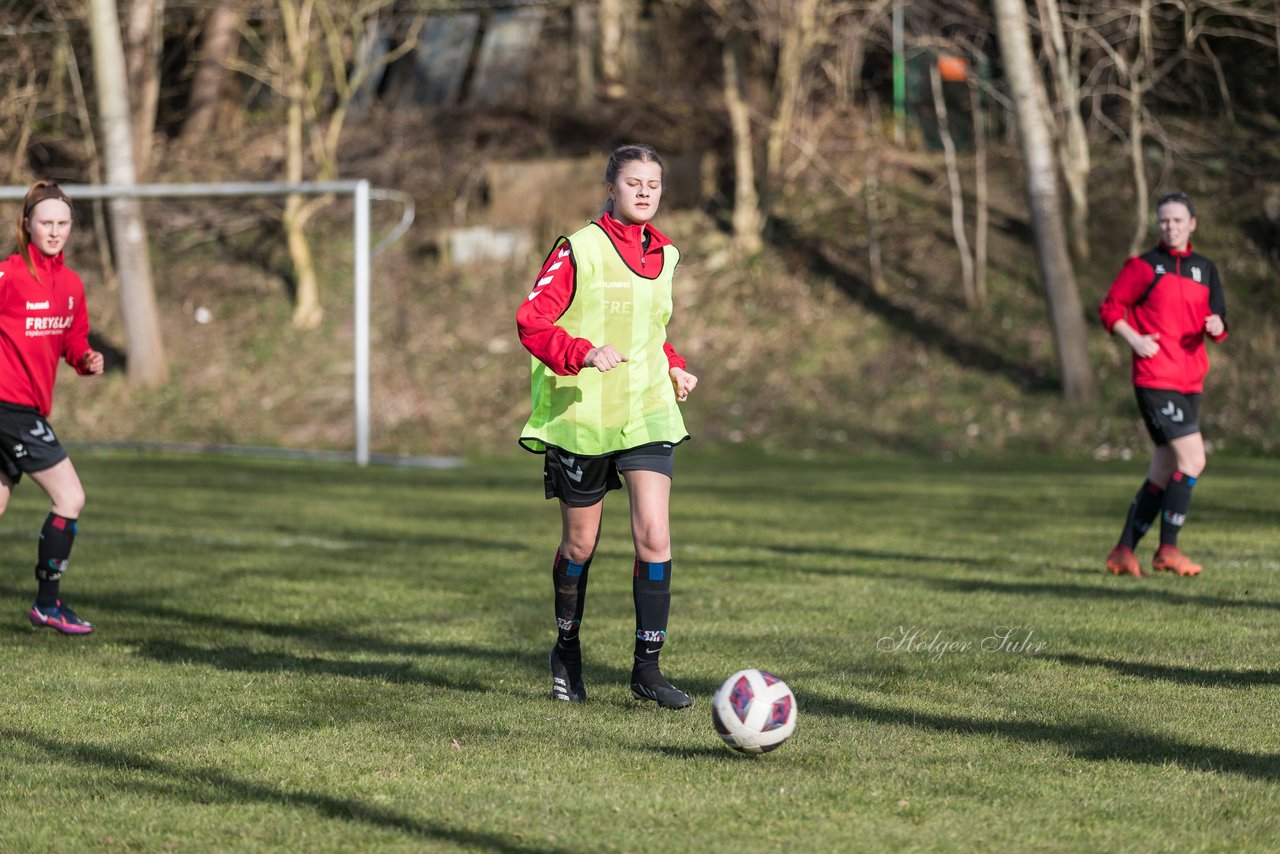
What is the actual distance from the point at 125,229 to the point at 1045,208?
12.8 metres

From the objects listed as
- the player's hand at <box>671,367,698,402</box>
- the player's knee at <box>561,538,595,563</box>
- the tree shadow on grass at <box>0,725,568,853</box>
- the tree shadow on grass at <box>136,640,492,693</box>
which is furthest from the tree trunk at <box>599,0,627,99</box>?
the tree shadow on grass at <box>0,725,568,853</box>

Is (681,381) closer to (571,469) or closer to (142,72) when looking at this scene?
(571,469)

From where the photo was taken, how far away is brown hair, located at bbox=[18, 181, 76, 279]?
274 inches

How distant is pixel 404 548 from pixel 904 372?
42.5 ft

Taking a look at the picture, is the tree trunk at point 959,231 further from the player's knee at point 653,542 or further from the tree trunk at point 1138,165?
the player's knee at point 653,542

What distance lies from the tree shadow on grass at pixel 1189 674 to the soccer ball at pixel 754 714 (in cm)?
197

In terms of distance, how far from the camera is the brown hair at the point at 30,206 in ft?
22.8

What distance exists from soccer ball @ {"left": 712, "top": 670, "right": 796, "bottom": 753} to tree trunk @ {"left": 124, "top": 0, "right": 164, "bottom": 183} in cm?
2376

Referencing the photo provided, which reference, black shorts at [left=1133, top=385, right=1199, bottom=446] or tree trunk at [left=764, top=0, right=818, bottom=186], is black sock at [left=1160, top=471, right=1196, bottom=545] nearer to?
black shorts at [left=1133, top=385, right=1199, bottom=446]

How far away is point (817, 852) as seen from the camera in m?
3.76

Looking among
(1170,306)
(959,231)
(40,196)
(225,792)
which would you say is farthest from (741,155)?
(225,792)

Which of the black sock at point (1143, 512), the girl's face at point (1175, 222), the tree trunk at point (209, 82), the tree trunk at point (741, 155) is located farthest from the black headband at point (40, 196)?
the tree trunk at point (209, 82)

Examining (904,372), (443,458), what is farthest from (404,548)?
(904,372)

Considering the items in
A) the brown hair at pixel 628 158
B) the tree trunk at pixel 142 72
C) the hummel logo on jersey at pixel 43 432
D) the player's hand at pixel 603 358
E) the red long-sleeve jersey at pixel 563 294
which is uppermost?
the tree trunk at pixel 142 72
